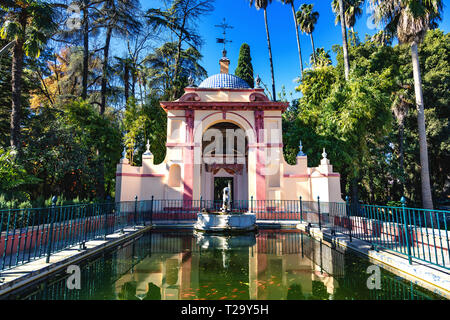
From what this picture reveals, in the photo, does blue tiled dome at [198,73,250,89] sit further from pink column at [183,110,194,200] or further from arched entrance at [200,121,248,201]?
pink column at [183,110,194,200]

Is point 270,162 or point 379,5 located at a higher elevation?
point 379,5

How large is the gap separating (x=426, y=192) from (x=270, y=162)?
30.2ft

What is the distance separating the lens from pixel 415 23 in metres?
13.7

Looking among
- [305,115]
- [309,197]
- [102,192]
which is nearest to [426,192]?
[309,197]

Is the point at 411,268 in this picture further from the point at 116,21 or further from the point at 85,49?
the point at 116,21

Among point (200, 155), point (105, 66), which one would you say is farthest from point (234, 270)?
point (105, 66)

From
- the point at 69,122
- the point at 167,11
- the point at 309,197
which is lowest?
the point at 309,197

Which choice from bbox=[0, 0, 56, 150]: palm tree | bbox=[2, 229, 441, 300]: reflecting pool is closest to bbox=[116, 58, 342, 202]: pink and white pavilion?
bbox=[0, 0, 56, 150]: palm tree

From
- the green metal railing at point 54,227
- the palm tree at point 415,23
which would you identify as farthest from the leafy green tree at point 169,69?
the palm tree at point 415,23

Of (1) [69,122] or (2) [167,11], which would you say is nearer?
(1) [69,122]

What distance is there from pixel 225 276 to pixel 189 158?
34.5 ft

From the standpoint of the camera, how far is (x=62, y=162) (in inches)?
476
